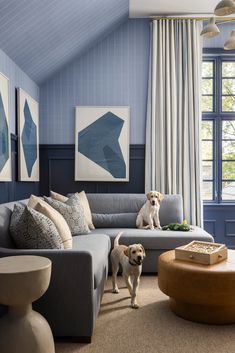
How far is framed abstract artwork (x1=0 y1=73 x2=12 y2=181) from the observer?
326 cm

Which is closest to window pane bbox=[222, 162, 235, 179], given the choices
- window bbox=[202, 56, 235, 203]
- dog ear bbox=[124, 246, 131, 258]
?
window bbox=[202, 56, 235, 203]

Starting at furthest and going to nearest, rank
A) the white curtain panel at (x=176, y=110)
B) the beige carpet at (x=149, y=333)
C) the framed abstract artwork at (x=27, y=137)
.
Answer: the white curtain panel at (x=176, y=110) → the framed abstract artwork at (x=27, y=137) → the beige carpet at (x=149, y=333)

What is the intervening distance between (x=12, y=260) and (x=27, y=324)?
353mm

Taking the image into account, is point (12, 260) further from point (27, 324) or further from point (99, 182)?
point (99, 182)

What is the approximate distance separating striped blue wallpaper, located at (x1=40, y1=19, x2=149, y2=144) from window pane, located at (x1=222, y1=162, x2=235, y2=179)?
46.5 inches

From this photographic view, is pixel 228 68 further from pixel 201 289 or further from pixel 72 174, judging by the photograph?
pixel 201 289

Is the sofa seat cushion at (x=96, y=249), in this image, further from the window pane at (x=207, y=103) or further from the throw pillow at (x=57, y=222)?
the window pane at (x=207, y=103)

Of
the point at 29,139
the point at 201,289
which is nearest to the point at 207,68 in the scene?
the point at 29,139

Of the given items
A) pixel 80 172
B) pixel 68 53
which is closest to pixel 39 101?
pixel 68 53

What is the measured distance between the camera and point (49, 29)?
3623 mm

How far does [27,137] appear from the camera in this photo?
4.15m

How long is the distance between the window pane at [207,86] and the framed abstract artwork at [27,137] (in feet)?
7.32

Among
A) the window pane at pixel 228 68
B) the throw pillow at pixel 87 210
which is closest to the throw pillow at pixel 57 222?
the throw pillow at pixel 87 210

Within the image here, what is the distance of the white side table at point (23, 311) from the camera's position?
5.93 ft
